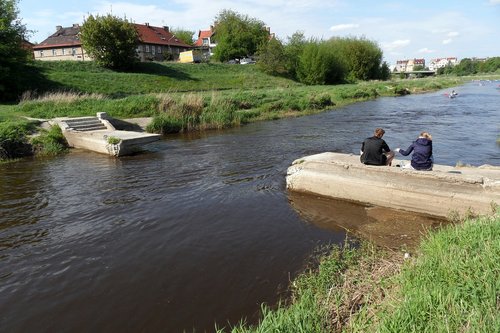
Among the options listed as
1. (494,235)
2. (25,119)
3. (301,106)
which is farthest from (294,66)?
(494,235)

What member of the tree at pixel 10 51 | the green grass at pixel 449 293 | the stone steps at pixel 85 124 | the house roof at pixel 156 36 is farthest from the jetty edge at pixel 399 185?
the house roof at pixel 156 36

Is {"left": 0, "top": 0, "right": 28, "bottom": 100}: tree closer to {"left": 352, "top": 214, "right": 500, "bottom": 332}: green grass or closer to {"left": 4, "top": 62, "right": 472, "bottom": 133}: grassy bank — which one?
{"left": 4, "top": 62, "right": 472, "bottom": 133}: grassy bank

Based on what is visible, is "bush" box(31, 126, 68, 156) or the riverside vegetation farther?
the riverside vegetation

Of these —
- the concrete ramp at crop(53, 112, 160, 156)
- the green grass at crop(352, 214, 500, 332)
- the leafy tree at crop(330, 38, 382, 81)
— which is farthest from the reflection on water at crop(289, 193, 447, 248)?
the leafy tree at crop(330, 38, 382, 81)

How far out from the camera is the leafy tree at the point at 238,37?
76.5m

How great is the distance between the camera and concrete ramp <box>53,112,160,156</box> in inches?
625

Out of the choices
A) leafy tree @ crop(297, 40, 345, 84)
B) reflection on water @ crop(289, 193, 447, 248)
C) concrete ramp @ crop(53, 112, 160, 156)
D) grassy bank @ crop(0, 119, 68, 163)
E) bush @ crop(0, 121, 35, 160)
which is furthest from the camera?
leafy tree @ crop(297, 40, 345, 84)

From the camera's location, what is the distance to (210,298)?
5.71m

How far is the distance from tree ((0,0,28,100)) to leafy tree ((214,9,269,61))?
47.5 metres

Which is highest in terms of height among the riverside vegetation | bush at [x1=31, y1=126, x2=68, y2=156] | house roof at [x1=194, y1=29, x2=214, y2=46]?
house roof at [x1=194, y1=29, x2=214, y2=46]

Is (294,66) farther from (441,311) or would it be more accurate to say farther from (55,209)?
(441,311)

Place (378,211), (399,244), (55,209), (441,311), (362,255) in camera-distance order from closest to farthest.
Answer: (441,311), (362,255), (399,244), (378,211), (55,209)

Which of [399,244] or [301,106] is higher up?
[301,106]

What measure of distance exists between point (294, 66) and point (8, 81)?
4105 centimetres
